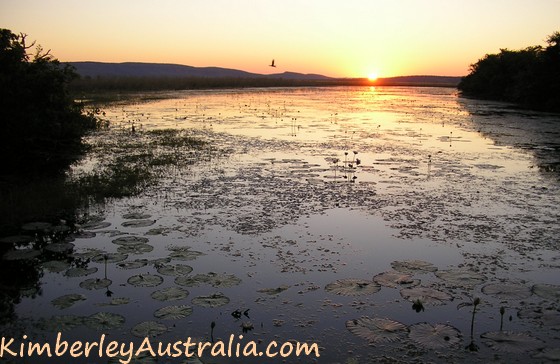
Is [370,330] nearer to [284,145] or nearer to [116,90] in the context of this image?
[284,145]

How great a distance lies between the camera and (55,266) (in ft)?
26.5

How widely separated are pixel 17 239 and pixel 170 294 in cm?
423

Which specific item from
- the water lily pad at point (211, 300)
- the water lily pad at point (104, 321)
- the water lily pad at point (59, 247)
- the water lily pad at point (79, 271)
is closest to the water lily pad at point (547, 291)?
the water lily pad at point (211, 300)

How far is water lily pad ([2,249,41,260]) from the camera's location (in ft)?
27.6

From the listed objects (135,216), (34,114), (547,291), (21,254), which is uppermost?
(34,114)

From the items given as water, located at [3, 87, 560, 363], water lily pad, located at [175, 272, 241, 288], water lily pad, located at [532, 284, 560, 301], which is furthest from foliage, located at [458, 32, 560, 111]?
water lily pad, located at [175, 272, 241, 288]

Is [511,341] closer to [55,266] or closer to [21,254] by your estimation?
[55,266]

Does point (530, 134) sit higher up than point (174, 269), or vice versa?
point (530, 134)

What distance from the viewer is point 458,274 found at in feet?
25.5

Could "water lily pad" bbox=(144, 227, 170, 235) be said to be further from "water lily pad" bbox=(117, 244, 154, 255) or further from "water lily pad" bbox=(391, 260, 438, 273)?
"water lily pad" bbox=(391, 260, 438, 273)

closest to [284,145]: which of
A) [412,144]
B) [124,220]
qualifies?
[412,144]

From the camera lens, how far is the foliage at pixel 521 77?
4169 cm

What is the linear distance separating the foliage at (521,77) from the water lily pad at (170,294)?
43.3 metres

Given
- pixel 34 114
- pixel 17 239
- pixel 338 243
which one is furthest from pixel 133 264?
pixel 34 114
